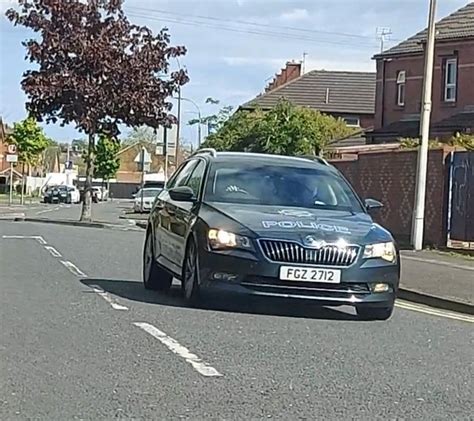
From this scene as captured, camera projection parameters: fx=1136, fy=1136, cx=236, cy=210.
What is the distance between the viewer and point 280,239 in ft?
34.8

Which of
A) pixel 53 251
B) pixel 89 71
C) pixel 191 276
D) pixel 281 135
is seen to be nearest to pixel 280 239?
pixel 191 276

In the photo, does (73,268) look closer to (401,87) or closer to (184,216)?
(184,216)

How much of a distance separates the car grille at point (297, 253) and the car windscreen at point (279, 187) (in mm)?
1149

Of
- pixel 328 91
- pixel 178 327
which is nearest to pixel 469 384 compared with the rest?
pixel 178 327

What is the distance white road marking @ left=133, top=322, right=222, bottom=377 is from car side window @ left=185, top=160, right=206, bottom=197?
7.62 feet

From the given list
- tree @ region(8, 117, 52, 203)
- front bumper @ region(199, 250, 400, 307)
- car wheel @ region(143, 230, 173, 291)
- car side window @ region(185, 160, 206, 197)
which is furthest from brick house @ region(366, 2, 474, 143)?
tree @ region(8, 117, 52, 203)

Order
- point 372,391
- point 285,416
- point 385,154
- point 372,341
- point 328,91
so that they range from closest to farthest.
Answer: point 285,416 < point 372,391 < point 372,341 < point 385,154 < point 328,91

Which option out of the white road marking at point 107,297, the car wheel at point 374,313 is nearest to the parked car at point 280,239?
the car wheel at point 374,313

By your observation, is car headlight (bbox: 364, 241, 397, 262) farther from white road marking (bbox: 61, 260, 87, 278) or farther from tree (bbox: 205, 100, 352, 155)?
tree (bbox: 205, 100, 352, 155)

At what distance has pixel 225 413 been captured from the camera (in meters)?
6.69

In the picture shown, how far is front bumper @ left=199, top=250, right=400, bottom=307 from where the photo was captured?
10.6 metres

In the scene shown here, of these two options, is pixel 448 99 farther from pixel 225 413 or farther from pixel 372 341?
pixel 225 413

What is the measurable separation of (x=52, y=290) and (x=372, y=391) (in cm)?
631

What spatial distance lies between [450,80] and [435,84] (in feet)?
2.11
